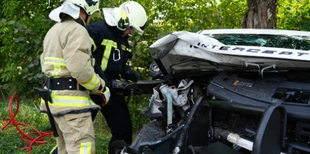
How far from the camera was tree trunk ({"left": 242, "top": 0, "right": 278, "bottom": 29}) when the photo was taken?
5959mm

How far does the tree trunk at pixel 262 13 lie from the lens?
5959 mm

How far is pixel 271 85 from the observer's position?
2947 millimetres

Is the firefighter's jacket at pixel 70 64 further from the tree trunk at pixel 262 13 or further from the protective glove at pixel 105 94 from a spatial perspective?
the tree trunk at pixel 262 13

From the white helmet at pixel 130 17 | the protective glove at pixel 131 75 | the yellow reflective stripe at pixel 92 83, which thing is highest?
the white helmet at pixel 130 17

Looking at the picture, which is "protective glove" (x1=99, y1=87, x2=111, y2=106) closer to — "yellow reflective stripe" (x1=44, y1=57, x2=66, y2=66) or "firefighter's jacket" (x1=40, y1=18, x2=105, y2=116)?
"firefighter's jacket" (x1=40, y1=18, x2=105, y2=116)

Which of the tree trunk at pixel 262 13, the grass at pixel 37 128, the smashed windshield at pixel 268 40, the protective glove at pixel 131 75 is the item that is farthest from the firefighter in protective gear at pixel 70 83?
the tree trunk at pixel 262 13

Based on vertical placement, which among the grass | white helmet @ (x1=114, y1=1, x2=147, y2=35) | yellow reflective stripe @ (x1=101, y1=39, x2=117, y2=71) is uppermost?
white helmet @ (x1=114, y1=1, x2=147, y2=35)

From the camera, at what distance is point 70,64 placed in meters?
3.35

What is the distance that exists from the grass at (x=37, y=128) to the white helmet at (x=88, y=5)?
2.01 m


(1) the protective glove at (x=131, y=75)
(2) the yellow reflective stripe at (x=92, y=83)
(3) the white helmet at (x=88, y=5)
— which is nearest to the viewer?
(2) the yellow reflective stripe at (x=92, y=83)

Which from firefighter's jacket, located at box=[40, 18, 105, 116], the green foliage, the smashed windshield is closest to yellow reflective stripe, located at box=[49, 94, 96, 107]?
firefighter's jacket, located at box=[40, 18, 105, 116]

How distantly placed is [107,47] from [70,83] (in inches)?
27.6

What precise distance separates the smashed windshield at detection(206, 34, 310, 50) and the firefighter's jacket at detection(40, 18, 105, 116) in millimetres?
1200

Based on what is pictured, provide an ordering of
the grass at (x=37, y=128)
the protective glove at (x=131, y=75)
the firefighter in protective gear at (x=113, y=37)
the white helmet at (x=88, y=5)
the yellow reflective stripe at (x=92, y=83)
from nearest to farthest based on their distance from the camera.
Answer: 1. the yellow reflective stripe at (x=92, y=83)
2. the white helmet at (x=88, y=5)
3. the firefighter in protective gear at (x=113, y=37)
4. the protective glove at (x=131, y=75)
5. the grass at (x=37, y=128)
